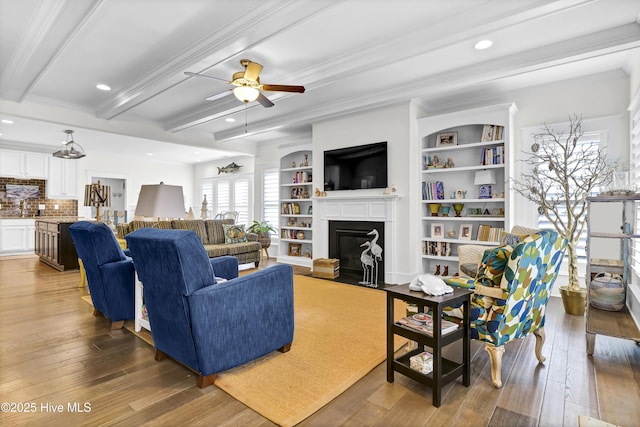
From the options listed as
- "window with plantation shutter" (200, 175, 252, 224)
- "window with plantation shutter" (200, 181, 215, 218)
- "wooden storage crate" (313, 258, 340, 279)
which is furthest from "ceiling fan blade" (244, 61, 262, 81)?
"window with plantation shutter" (200, 181, 215, 218)

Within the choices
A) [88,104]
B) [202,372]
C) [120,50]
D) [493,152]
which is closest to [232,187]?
[88,104]

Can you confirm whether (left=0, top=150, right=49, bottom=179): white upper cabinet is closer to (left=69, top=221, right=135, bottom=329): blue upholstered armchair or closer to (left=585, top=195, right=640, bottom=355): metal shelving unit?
(left=69, top=221, right=135, bottom=329): blue upholstered armchair

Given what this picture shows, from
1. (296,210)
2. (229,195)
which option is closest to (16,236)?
(229,195)

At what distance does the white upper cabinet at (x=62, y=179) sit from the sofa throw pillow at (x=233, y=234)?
5.06m

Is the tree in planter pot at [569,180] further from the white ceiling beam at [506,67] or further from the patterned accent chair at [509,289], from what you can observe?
the patterned accent chair at [509,289]

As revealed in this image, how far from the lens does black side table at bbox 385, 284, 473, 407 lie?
6.20 feet

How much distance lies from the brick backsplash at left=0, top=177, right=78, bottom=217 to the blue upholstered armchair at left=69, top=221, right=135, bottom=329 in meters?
6.92

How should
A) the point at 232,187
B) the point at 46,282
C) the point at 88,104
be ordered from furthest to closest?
the point at 232,187, the point at 88,104, the point at 46,282

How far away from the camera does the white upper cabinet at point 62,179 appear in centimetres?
823

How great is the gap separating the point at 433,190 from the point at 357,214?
46.6 inches

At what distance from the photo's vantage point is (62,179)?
838 cm

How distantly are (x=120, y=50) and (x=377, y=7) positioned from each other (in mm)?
2671

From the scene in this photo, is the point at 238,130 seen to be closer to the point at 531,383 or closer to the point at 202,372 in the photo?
the point at 202,372

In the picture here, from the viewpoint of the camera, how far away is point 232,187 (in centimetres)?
943
